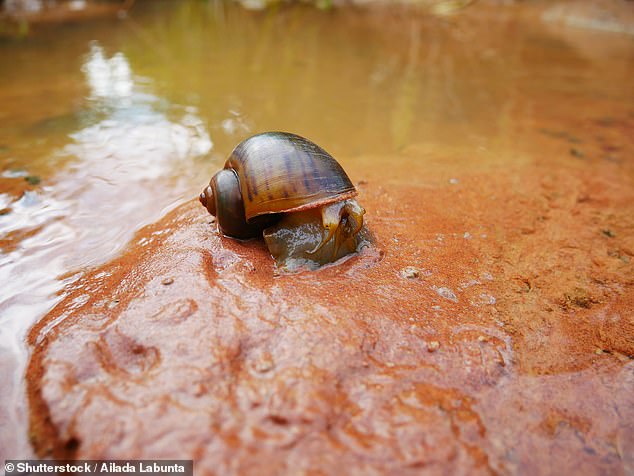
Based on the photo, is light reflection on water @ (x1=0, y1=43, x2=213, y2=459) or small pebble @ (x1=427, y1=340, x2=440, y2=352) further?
light reflection on water @ (x1=0, y1=43, x2=213, y2=459)

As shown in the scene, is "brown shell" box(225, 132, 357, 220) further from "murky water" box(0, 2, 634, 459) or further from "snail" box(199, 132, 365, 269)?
"murky water" box(0, 2, 634, 459)

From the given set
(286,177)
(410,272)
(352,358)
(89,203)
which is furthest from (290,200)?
(89,203)

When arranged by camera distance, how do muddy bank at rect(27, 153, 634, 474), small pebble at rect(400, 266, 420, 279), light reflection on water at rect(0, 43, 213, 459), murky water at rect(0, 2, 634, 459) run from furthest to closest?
1. murky water at rect(0, 2, 634, 459)
2. small pebble at rect(400, 266, 420, 279)
3. light reflection on water at rect(0, 43, 213, 459)
4. muddy bank at rect(27, 153, 634, 474)

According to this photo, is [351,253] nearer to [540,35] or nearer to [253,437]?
[253,437]

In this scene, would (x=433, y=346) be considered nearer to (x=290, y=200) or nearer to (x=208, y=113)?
(x=290, y=200)

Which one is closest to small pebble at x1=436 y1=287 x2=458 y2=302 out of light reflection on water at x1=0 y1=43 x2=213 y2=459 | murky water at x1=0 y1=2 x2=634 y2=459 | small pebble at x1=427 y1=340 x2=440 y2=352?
small pebble at x1=427 y1=340 x2=440 y2=352

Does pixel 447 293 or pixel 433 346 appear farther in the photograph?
pixel 447 293
